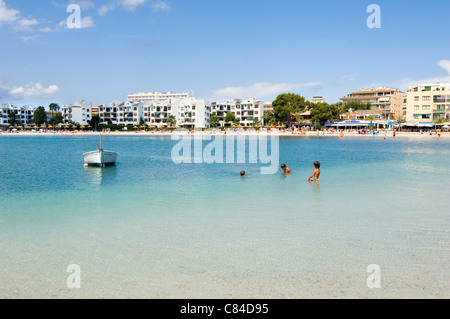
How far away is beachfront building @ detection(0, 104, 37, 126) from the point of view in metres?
159

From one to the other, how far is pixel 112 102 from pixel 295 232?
15000cm

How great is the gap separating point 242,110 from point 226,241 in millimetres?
134486

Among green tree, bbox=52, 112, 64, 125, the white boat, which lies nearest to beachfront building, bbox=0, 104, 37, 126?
green tree, bbox=52, 112, 64, 125

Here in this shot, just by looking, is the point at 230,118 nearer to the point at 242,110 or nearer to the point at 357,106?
the point at 242,110

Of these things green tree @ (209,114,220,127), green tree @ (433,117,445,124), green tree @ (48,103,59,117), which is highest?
green tree @ (48,103,59,117)

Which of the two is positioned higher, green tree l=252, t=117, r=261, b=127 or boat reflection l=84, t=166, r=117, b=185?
green tree l=252, t=117, r=261, b=127

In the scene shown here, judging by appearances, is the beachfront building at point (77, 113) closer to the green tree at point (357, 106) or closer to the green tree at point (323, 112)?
the green tree at point (323, 112)

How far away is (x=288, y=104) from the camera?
116062 millimetres

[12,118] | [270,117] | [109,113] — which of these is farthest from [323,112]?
[12,118]

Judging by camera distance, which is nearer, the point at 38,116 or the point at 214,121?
the point at 214,121

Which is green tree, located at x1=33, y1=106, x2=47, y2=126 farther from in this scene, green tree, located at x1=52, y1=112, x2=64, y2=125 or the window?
the window

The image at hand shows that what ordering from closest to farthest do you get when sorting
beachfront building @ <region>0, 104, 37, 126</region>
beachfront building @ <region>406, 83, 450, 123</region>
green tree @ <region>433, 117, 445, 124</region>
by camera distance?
green tree @ <region>433, 117, 445, 124</region> < beachfront building @ <region>406, 83, 450, 123</region> < beachfront building @ <region>0, 104, 37, 126</region>

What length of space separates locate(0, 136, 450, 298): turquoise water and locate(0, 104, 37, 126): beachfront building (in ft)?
538
